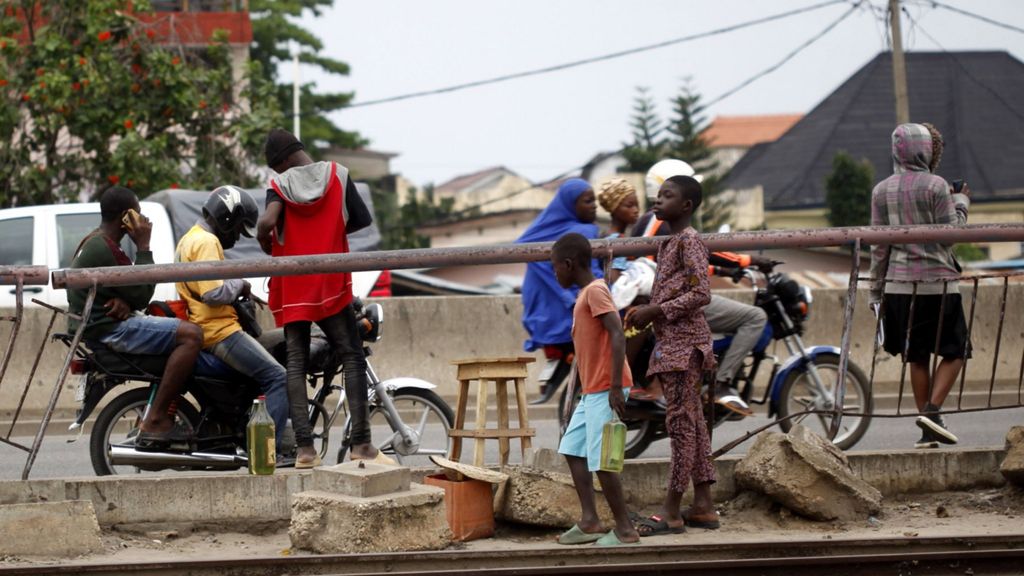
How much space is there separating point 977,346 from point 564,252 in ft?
23.1

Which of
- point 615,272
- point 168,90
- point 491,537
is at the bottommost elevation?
point 491,537

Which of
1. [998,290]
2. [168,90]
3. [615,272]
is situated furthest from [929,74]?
[615,272]

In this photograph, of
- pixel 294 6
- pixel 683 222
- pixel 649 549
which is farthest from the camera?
pixel 294 6

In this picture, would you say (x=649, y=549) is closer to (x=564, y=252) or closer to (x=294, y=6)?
(x=564, y=252)

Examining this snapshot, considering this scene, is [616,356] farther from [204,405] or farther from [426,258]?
[204,405]

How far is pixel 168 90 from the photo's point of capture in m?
20.8

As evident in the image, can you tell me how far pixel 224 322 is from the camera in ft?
25.9

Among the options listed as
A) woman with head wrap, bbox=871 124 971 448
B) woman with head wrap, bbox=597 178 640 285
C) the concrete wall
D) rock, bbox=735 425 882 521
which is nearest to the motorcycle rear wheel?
woman with head wrap, bbox=597 178 640 285

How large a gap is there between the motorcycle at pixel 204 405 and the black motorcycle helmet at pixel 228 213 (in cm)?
64

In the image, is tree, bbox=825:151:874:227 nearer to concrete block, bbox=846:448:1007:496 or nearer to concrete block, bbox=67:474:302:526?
concrete block, bbox=846:448:1007:496

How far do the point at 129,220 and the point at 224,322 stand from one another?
776 mm

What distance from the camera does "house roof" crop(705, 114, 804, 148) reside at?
131750 mm

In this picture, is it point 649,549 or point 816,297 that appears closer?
point 649,549

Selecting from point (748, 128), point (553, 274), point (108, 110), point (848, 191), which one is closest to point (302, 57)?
point (848, 191)
